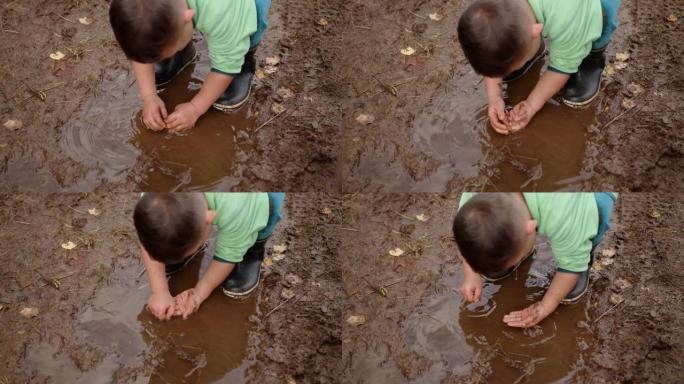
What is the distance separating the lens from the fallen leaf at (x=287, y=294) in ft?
7.50

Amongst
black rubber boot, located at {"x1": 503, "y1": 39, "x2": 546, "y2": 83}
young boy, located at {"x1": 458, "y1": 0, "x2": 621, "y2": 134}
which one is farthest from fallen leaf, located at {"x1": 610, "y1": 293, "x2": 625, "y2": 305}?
black rubber boot, located at {"x1": 503, "y1": 39, "x2": 546, "y2": 83}

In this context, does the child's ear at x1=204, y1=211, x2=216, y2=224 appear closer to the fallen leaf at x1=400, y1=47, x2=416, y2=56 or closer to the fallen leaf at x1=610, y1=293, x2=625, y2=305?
the fallen leaf at x1=400, y1=47, x2=416, y2=56

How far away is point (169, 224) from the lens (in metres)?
2.10

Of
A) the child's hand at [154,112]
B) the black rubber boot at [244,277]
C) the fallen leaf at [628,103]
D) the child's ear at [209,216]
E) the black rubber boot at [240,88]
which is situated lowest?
the black rubber boot at [244,277]

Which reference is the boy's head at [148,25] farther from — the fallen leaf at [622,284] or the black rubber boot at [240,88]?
the fallen leaf at [622,284]

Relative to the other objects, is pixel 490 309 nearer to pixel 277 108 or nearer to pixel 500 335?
pixel 500 335

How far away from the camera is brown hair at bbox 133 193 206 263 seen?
2105mm

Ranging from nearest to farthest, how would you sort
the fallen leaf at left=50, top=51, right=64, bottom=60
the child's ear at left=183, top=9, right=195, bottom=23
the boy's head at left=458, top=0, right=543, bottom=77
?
the boy's head at left=458, top=0, right=543, bottom=77 < the child's ear at left=183, top=9, right=195, bottom=23 < the fallen leaf at left=50, top=51, right=64, bottom=60

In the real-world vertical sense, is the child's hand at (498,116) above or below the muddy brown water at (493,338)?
above

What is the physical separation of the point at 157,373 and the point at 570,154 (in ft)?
3.64

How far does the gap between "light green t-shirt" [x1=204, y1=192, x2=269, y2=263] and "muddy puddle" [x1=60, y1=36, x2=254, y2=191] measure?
0.05 metres

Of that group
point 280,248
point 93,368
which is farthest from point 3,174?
point 280,248

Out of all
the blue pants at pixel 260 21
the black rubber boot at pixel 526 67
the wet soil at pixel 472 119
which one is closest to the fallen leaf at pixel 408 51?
the wet soil at pixel 472 119

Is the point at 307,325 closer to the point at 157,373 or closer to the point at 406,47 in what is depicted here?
the point at 157,373
